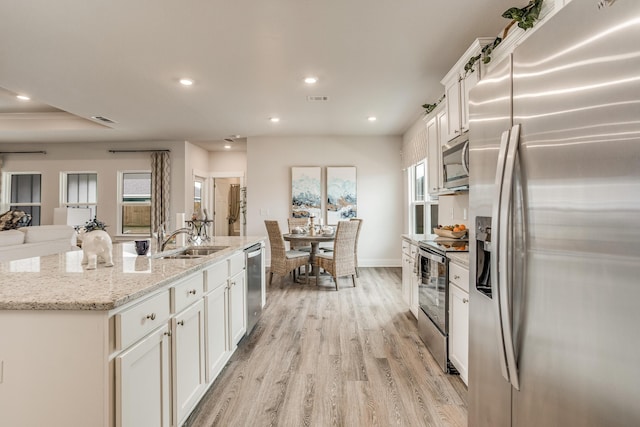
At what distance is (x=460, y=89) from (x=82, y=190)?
767cm

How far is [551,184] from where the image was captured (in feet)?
2.79

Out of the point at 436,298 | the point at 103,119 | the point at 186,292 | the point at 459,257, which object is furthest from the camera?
the point at 103,119

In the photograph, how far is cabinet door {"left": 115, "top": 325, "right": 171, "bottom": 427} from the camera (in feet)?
3.69

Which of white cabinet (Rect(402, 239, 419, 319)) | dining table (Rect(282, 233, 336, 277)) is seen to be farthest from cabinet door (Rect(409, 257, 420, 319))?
dining table (Rect(282, 233, 336, 277))

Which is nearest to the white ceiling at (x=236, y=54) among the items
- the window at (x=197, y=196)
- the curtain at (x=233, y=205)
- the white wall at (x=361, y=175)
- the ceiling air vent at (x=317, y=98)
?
the ceiling air vent at (x=317, y=98)

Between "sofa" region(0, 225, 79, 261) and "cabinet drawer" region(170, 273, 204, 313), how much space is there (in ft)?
9.44

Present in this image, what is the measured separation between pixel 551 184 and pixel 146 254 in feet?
7.18

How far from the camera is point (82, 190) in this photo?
23.1ft

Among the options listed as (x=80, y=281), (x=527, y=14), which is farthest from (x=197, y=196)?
(x=527, y=14)

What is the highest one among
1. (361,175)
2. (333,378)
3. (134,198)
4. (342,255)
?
(361,175)

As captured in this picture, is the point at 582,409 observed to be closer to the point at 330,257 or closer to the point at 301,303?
the point at 301,303

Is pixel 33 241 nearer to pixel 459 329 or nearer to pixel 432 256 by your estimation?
pixel 432 256

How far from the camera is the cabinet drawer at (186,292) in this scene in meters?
1.56

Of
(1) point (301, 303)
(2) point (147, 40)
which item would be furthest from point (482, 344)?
(2) point (147, 40)
